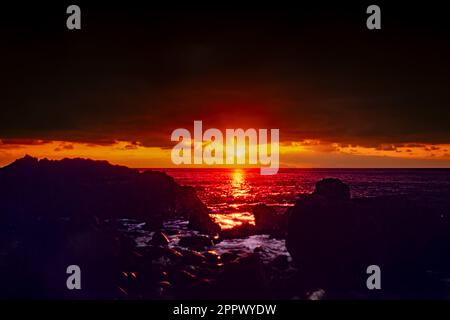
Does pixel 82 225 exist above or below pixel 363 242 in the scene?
above

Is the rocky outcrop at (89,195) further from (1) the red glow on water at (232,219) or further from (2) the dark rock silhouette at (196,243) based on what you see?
(2) the dark rock silhouette at (196,243)

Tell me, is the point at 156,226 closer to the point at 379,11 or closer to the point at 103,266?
the point at 103,266

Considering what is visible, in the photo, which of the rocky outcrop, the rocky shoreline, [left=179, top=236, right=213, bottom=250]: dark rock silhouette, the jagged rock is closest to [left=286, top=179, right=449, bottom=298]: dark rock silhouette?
the rocky shoreline

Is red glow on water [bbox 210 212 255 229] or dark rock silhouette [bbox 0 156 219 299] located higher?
dark rock silhouette [bbox 0 156 219 299]

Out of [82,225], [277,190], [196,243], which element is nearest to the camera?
[82,225]

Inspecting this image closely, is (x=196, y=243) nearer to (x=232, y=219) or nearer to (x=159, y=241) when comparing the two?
(x=159, y=241)

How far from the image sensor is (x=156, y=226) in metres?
29.9

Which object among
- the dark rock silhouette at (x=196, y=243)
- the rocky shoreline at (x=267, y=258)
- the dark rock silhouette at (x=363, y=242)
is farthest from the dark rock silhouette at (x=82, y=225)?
the dark rock silhouette at (x=363, y=242)

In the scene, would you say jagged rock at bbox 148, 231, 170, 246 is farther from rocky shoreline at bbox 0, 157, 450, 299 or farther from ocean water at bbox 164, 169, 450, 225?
ocean water at bbox 164, 169, 450, 225

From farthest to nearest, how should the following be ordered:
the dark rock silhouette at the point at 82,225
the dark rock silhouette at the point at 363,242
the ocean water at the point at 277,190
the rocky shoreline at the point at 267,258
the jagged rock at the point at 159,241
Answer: the ocean water at the point at 277,190 < the jagged rock at the point at 159,241 < the dark rock silhouette at the point at 363,242 < the dark rock silhouette at the point at 82,225 < the rocky shoreline at the point at 267,258

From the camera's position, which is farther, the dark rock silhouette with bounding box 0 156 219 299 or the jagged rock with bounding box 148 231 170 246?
the jagged rock with bounding box 148 231 170 246

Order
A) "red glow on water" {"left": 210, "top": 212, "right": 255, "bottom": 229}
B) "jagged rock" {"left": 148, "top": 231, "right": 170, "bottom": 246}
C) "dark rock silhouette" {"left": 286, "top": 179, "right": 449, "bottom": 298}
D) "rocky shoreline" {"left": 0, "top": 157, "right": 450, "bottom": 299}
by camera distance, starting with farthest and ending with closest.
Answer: "red glow on water" {"left": 210, "top": 212, "right": 255, "bottom": 229} < "jagged rock" {"left": 148, "top": 231, "right": 170, "bottom": 246} < "dark rock silhouette" {"left": 286, "top": 179, "right": 449, "bottom": 298} < "rocky shoreline" {"left": 0, "top": 157, "right": 450, "bottom": 299}

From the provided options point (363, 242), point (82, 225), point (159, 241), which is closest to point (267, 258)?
point (363, 242)
